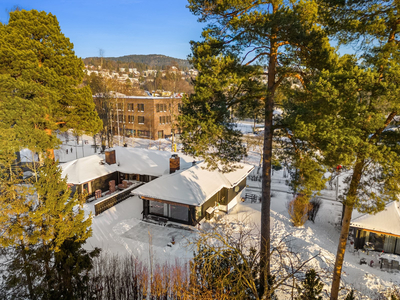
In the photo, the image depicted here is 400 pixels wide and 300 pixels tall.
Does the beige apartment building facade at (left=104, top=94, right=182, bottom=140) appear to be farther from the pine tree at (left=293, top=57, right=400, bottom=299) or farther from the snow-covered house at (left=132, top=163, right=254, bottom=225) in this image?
the pine tree at (left=293, top=57, right=400, bottom=299)

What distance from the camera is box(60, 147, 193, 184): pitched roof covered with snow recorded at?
1875 cm

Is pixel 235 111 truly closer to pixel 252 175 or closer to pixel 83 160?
pixel 83 160

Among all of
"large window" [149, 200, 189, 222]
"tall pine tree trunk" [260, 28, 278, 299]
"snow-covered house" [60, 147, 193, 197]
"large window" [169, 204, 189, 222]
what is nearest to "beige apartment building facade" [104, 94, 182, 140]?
"snow-covered house" [60, 147, 193, 197]

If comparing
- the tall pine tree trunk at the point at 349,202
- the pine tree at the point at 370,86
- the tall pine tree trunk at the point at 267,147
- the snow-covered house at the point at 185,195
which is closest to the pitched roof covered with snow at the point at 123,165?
the snow-covered house at the point at 185,195

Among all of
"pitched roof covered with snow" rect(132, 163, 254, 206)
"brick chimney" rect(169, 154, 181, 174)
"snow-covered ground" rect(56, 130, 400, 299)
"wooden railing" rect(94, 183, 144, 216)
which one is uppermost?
"brick chimney" rect(169, 154, 181, 174)

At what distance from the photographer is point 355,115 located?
305 inches

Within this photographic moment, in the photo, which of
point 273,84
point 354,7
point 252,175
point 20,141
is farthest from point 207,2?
point 252,175

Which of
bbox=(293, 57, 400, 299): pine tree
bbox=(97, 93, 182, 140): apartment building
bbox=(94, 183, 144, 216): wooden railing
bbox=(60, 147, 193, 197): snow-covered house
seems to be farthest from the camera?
bbox=(97, 93, 182, 140): apartment building

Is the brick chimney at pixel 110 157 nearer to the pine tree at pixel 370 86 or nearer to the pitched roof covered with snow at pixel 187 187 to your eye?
the pitched roof covered with snow at pixel 187 187

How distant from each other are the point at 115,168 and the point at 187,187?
8.36m

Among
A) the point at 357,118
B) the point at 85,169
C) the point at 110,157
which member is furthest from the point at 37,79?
the point at 357,118

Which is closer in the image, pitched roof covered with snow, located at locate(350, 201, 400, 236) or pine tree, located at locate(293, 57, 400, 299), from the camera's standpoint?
pine tree, located at locate(293, 57, 400, 299)

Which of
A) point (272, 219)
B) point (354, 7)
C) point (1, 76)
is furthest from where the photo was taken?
point (272, 219)

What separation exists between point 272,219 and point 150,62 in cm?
19308
